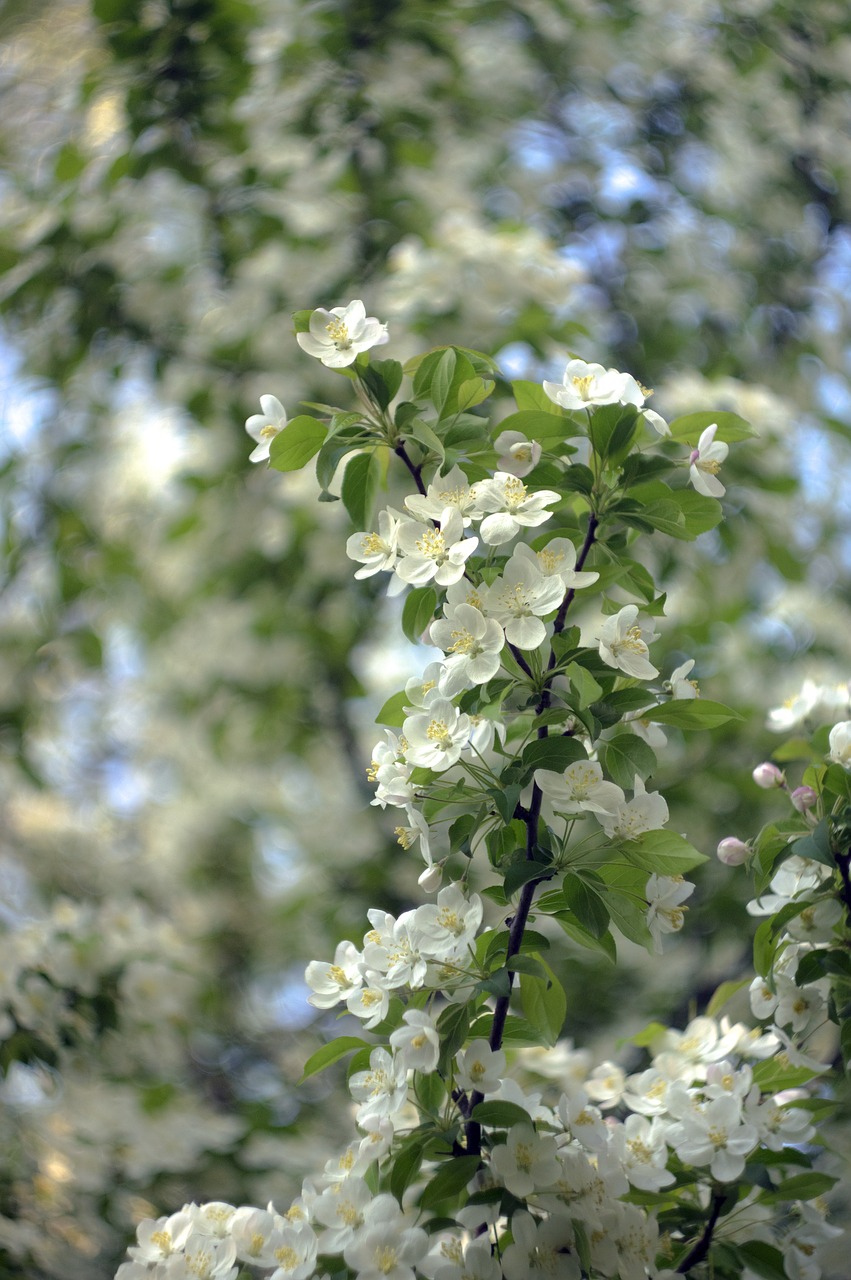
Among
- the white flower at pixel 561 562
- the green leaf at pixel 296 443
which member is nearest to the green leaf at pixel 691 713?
the white flower at pixel 561 562

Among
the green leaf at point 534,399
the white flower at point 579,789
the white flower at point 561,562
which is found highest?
the green leaf at point 534,399

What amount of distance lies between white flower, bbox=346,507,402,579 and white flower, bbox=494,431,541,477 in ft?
0.29

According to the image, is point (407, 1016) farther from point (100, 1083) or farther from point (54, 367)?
point (54, 367)

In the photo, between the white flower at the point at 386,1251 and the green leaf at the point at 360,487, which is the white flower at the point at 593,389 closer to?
the green leaf at the point at 360,487

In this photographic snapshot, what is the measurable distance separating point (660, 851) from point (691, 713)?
0.34 feet

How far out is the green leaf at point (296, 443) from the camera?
0.88 meters

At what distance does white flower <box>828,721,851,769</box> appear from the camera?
95cm

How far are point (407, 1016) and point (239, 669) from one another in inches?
88.8

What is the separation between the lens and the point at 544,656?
0.83m

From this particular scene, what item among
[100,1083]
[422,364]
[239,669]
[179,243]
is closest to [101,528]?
[239,669]

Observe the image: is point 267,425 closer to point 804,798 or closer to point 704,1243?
point 804,798

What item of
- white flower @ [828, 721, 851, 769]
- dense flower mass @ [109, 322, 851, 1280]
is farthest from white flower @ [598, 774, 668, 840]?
white flower @ [828, 721, 851, 769]

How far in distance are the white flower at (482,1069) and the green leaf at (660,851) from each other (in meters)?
0.17

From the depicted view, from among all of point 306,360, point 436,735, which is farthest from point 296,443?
point 306,360
